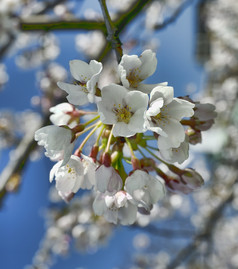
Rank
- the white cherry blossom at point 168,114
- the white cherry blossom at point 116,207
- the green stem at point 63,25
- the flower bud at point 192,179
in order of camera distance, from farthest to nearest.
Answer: the green stem at point 63,25 → the flower bud at point 192,179 → the white cherry blossom at point 116,207 → the white cherry blossom at point 168,114

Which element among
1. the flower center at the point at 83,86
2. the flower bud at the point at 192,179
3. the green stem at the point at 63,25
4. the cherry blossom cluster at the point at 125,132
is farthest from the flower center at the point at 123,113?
the green stem at the point at 63,25

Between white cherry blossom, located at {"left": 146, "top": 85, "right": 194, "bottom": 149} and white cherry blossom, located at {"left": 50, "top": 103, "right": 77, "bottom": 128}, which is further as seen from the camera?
white cherry blossom, located at {"left": 50, "top": 103, "right": 77, "bottom": 128}

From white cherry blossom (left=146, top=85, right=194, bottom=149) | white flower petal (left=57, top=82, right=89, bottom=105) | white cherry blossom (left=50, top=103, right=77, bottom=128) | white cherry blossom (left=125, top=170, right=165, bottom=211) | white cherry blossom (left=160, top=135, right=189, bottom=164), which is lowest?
white cherry blossom (left=125, top=170, right=165, bottom=211)

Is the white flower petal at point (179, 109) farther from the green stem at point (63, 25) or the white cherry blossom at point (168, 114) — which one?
the green stem at point (63, 25)

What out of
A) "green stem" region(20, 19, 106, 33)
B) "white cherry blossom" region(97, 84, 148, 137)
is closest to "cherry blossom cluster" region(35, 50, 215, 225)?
"white cherry blossom" region(97, 84, 148, 137)

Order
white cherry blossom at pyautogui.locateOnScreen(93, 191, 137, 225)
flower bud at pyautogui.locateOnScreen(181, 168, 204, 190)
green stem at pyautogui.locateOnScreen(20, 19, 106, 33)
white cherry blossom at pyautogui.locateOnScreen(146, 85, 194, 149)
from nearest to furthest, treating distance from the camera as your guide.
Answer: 1. white cherry blossom at pyautogui.locateOnScreen(146, 85, 194, 149)
2. white cherry blossom at pyautogui.locateOnScreen(93, 191, 137, 225)
3. flower bud at pyautogui.locateOnScreen(181, 168, 204, 190)
4. green stem at pyautogui.locateOnScreen(20, 19, 106, 33)

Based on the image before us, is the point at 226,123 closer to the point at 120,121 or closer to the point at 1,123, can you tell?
the point at 1,123

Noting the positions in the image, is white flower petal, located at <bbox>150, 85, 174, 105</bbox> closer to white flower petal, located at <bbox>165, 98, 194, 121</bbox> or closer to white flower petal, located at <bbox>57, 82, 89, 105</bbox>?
white flower petal, located at <bbox>165, 98, 194, 121</bbox>

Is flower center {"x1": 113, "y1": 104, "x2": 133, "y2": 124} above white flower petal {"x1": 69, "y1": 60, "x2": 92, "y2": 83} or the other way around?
the other way around
